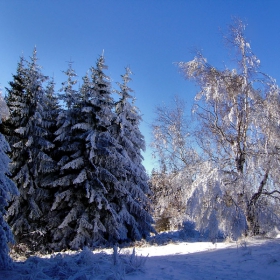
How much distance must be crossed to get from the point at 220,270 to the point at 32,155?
1146 centimetres

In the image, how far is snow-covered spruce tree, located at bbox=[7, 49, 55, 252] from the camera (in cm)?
1232

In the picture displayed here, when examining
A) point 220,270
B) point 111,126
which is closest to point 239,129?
point 220,270

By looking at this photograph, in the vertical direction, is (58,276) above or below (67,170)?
below

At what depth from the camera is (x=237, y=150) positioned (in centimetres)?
932

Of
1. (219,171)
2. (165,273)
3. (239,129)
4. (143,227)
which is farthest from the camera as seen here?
(143,227)

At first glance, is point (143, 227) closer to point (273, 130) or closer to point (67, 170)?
point (67, 170)

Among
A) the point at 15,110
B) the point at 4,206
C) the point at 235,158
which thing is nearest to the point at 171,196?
the point at 235,158

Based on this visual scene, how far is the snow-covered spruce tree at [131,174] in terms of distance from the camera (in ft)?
46.1

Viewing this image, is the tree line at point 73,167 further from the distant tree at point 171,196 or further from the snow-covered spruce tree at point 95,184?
the distant tree at point 171,196

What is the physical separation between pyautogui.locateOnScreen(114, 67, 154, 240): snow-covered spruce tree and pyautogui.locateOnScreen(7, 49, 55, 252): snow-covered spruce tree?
4.26 m

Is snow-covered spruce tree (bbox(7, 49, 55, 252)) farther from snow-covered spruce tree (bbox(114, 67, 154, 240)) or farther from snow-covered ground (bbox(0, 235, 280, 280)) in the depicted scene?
snow-covered ground (bbox(0, 235, 280, 280))

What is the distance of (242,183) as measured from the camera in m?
8.03

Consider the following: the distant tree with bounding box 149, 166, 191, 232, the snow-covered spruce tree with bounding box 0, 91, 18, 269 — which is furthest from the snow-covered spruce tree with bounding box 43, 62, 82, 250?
the snow-covered spruce tree with bounding box 0, 91, 18, 269

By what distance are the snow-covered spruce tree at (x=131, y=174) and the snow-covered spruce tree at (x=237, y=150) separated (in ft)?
18.4
